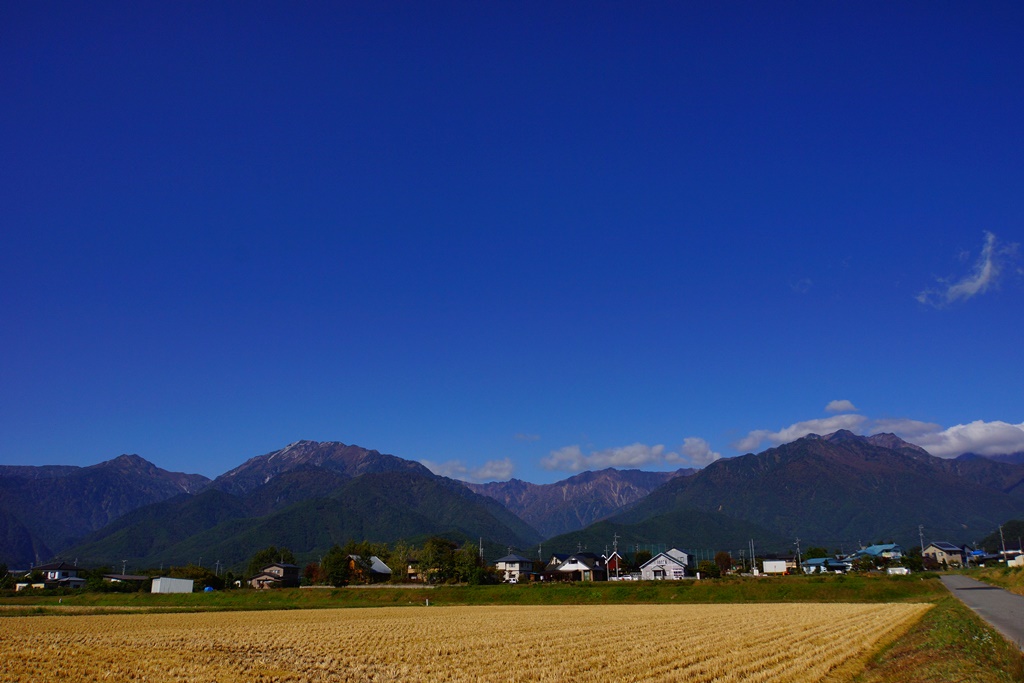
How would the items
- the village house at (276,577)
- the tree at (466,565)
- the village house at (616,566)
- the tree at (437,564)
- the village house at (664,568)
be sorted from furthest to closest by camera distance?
the village house at (616,566) → the village house at (664,568) → the village house at (276,577) → the tree at (437,564) → the tree at (466,565)

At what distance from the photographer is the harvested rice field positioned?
65.3 ft

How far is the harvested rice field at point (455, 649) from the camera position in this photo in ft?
65.3

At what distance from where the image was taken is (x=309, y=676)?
1986 centimetres

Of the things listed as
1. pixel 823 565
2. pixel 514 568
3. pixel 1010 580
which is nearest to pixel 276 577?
pixel 514 568

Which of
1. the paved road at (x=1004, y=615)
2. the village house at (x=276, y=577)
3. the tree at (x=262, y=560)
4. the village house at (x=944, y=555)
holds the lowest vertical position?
the village house at (x=944, y=555)

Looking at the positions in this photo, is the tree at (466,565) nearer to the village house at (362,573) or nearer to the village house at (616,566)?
the village house at (362,573)

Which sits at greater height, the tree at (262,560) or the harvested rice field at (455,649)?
the harvested rice field at (455,649)

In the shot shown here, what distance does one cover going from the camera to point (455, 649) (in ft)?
83.8

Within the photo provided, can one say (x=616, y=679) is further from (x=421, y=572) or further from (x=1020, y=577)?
(x=421, y=572)

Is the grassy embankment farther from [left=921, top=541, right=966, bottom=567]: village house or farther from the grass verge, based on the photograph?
[left=921, top=541, right=966, bottom=567]: village house

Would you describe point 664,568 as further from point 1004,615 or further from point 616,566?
point 1004,615

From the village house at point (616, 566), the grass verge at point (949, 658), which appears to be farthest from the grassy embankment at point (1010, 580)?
the village house at point (616, 566)

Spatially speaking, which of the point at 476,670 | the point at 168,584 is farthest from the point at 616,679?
the point at 168,584

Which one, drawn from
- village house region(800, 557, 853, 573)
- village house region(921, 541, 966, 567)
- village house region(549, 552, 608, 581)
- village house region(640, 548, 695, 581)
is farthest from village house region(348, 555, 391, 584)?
village house region(921, 541, 966, 567)
